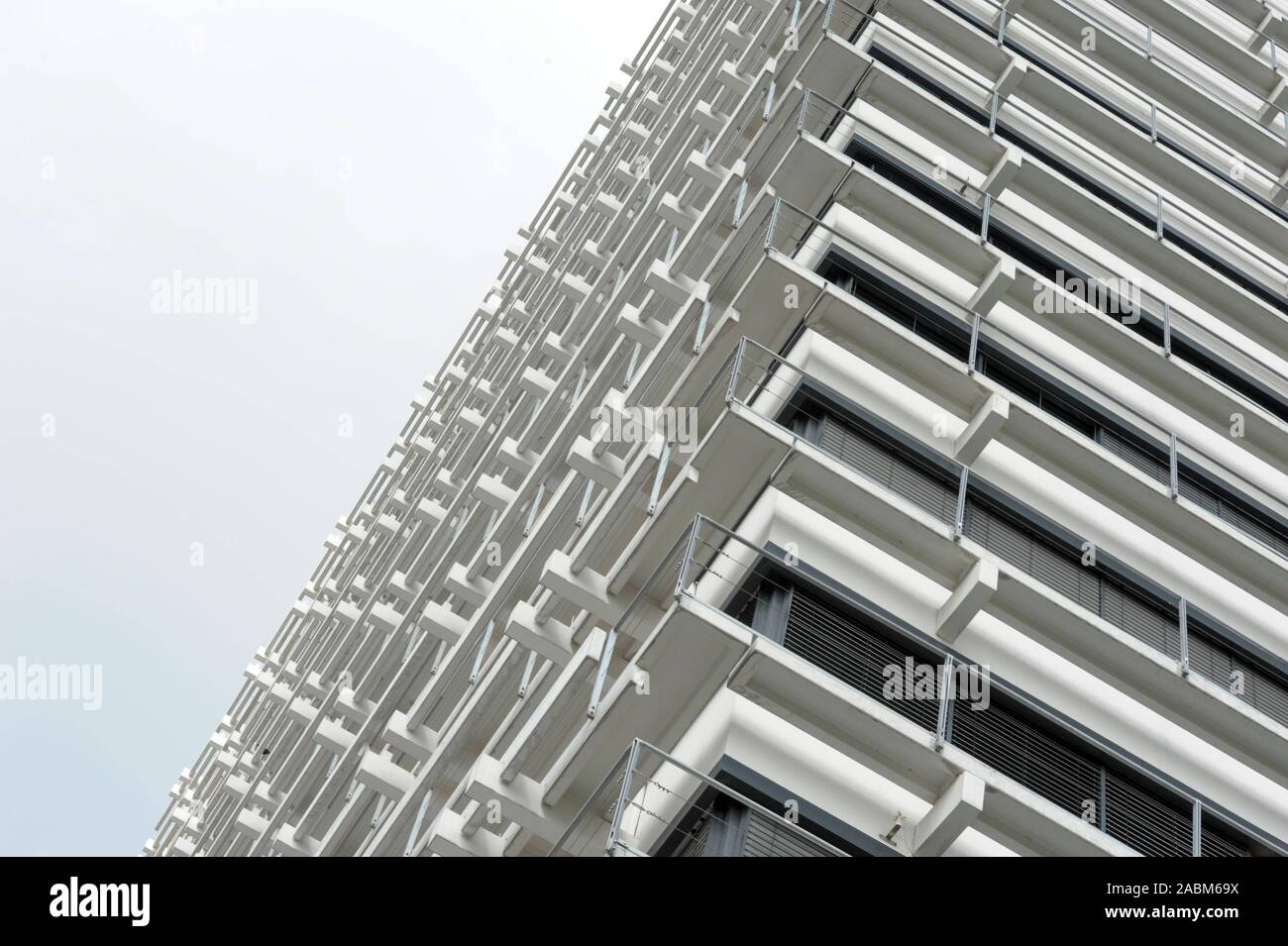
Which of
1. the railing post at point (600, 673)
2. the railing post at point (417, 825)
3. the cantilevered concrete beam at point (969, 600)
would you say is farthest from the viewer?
the railing post at point (417, 825)

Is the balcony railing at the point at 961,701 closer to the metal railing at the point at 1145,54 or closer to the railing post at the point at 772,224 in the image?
the railing post at the point at 772,224

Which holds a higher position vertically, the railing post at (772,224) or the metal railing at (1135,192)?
the metal railing at (1135,192)

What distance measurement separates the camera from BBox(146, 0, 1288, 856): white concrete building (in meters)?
13.7

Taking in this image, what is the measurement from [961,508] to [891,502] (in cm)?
94

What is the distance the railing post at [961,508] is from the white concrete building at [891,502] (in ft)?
0.64

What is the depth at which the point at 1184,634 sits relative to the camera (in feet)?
54.1

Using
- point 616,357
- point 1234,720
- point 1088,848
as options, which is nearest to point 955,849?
point 1088,848

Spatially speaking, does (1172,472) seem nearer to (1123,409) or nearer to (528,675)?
(1123,409)

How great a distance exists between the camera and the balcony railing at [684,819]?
12.3 m
